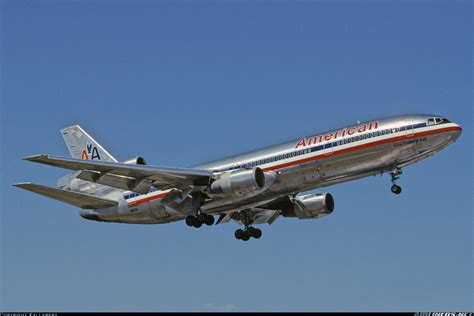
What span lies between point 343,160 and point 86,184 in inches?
756

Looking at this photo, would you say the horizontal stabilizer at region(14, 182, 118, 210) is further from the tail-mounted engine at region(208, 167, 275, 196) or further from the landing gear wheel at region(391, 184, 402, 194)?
the landing gear wheel at region(391, 184, 402, 194)

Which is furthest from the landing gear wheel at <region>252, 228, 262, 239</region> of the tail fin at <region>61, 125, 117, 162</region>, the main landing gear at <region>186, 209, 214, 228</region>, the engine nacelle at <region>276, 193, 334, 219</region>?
the tail fin at <region>61, 125, 117, 162</region>

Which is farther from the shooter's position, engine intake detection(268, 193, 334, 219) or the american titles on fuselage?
engine intake detection(268, 193, 334, 219)

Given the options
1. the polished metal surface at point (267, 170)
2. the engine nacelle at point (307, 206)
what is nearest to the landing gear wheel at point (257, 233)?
the engine nacelle at point (307, 206)

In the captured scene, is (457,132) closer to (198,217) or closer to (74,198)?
(198,217)

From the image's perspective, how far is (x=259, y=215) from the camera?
220ft

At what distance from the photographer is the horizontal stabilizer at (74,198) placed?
61.9m

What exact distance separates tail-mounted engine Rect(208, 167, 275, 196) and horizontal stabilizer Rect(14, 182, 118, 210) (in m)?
9.08

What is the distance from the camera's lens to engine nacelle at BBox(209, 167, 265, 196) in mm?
58125

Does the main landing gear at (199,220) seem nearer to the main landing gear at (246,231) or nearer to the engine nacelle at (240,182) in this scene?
the engine nacelle at (240,182)

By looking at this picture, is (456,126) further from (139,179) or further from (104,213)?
(104,213)

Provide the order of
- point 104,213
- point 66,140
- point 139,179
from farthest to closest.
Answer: point 66,140 → point 104,213 → point 139,179

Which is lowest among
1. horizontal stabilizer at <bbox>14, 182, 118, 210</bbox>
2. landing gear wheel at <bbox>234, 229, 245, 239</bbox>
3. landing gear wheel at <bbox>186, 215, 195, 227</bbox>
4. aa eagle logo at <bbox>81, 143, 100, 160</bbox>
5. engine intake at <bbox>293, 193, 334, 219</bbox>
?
landing gear wheel at <bbox>186, 215, 195, 227</bbox>

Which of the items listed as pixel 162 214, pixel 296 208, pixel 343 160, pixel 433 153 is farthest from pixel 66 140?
pixel 433 153
